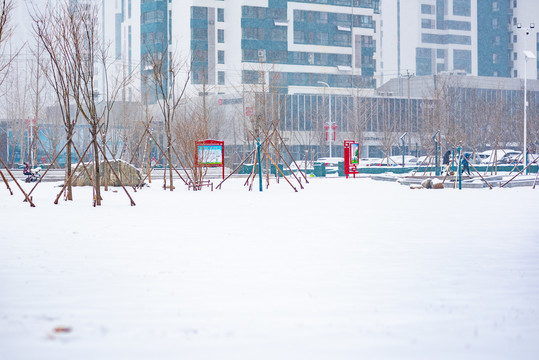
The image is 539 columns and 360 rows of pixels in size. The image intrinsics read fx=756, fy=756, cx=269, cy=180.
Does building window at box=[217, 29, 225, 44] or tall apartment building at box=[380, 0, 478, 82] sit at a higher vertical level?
tall apartment building at box=[380, 0, 478, 82]

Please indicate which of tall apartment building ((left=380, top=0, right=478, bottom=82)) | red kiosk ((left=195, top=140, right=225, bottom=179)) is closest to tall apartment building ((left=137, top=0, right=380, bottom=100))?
tall apartment building ((left=380, top=0, right=478, bottom=82))

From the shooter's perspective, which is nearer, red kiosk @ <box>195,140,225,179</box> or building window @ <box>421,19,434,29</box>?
red kiosk @ <box>195,140,225,179</box>

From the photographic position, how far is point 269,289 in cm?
628

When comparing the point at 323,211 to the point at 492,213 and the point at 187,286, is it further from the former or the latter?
the point at 187,286

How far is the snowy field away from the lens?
14.8 ft

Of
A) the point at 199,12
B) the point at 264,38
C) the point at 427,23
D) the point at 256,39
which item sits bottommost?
the point at 256,39

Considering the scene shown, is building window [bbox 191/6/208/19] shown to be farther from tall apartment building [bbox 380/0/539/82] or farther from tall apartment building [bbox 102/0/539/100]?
tall apartment building [bbox 380/0/539/82]

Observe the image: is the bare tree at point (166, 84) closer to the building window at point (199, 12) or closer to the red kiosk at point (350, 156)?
the building window at point (199, 12)

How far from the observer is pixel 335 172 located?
145 feet

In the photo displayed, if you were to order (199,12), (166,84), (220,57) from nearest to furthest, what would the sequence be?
(166,84)
(199,12)
(220,57)

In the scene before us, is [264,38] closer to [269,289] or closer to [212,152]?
[212,152]

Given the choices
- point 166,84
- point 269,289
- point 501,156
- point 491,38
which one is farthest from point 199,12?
point 269,289

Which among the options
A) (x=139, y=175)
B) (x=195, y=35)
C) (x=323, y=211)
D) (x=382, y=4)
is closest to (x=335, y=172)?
(x=139, y=175)

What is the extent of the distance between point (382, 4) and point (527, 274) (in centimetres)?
10030
